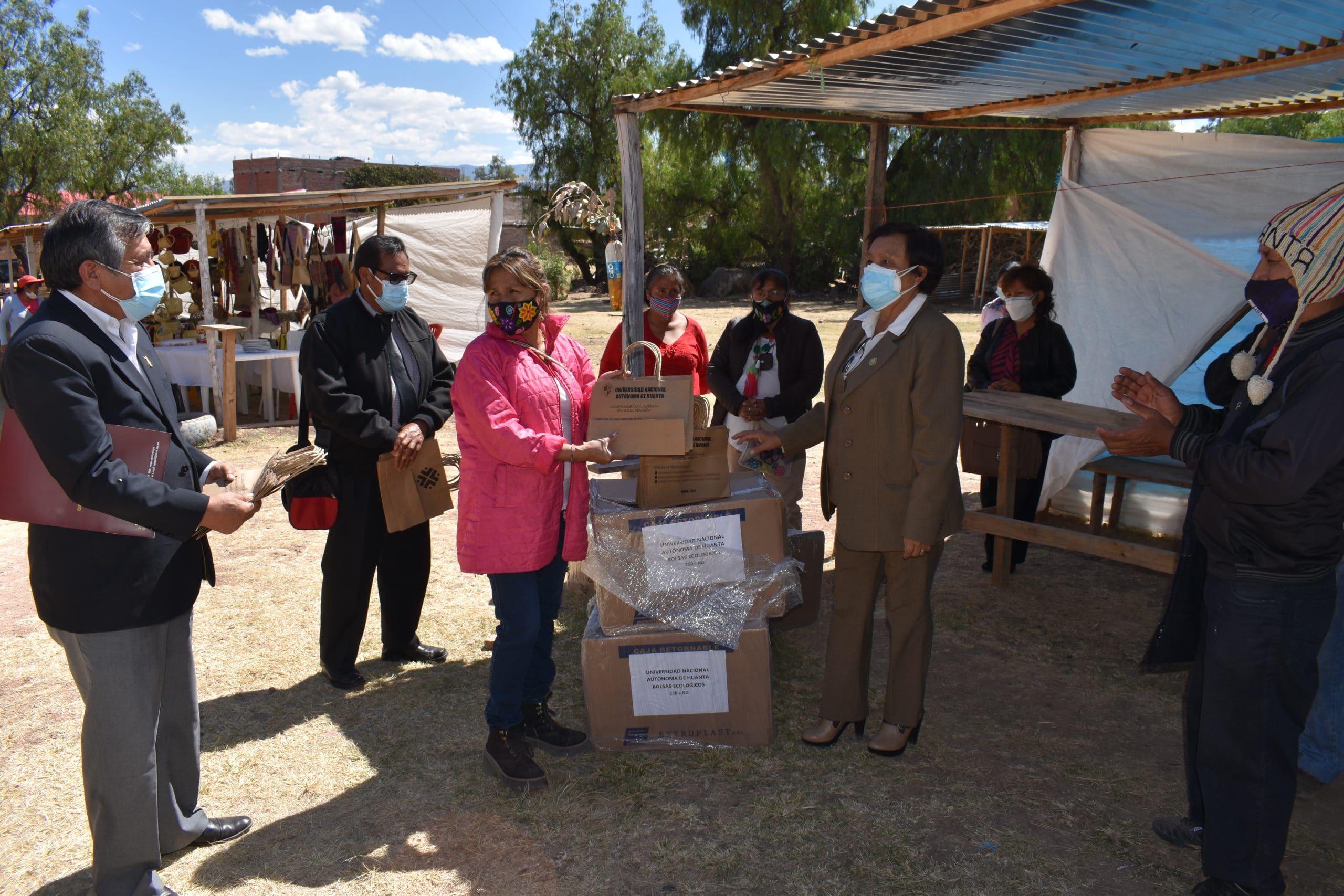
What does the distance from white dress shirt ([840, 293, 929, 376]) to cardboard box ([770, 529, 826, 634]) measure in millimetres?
1231

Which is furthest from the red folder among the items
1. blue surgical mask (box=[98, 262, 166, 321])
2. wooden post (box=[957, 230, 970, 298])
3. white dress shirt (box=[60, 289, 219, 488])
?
wooden post (box=[957, 230, 970, 298])

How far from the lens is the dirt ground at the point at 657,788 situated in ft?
8.95

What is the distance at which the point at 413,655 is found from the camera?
4.26 m

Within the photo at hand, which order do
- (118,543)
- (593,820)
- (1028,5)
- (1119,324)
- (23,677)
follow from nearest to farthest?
(118,543) → (593,820) → (1028,5) → (23,677) → (1119,324)

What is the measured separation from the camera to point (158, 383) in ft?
8.35

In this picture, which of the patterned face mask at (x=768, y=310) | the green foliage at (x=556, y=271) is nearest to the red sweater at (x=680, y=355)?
the patterned face mask at (x=768, y=310)

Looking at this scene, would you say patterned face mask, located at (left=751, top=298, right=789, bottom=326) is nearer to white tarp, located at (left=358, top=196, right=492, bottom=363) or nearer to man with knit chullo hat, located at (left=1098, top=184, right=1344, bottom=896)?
man with knit chullo hat, located at (left=1098, top=184, right=1344, bottom=896)

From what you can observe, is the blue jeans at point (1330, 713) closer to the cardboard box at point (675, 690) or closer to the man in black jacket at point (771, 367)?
the cardboard box at point (675, 690)

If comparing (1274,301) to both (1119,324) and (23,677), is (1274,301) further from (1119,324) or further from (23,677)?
(23,677)

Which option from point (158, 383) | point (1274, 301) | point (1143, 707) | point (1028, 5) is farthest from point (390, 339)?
point (1143, 707)

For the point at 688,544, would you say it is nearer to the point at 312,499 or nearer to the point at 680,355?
the point at 312,499

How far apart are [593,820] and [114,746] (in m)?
1.44

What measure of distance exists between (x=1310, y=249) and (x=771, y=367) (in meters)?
2.86

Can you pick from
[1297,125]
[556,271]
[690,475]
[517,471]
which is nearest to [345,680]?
[517,471]
